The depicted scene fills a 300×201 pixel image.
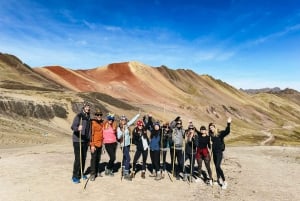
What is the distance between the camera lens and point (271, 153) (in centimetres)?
3105

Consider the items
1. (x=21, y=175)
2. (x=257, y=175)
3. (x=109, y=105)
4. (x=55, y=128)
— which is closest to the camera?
(x=21, y=175)

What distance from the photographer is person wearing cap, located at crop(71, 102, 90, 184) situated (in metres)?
14.2

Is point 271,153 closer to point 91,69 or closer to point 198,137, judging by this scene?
point 198,137

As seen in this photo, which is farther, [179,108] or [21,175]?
[179,108]

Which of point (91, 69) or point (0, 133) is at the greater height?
point (91, 69)

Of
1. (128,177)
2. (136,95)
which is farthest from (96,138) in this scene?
(136,95)

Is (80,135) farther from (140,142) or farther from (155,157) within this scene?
(155,157)

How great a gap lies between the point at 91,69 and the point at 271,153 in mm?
96591

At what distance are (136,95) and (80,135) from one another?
83853mm

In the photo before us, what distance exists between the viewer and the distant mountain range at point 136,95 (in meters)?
53.1

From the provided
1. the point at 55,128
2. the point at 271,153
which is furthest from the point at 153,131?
the point at 55,128

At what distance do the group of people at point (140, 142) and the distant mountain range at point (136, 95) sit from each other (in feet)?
93.3

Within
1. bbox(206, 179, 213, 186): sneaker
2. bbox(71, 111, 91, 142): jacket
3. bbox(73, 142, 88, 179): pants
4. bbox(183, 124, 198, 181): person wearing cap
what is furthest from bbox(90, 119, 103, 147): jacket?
bbox(206, 179, 213, 186): sneaker

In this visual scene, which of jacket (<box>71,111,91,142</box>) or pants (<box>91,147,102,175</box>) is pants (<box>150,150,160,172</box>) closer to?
pants (<box>91,147,102,175</box>)
